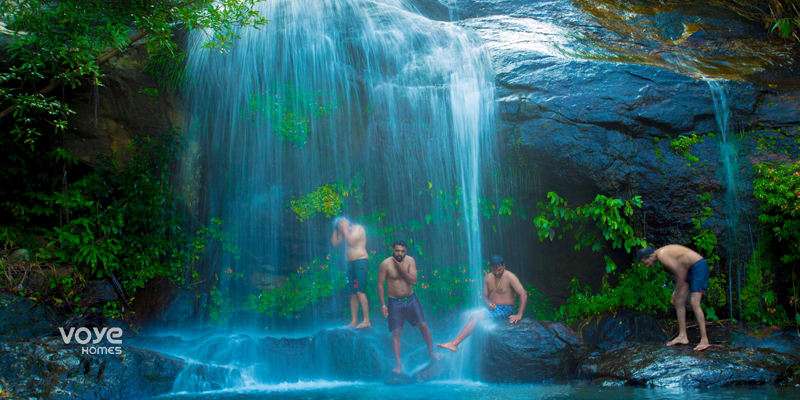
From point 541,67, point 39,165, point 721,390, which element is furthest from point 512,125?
point 39,165

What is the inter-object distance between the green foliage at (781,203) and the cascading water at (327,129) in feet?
11.6

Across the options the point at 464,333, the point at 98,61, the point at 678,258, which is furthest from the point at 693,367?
the point at 98,61

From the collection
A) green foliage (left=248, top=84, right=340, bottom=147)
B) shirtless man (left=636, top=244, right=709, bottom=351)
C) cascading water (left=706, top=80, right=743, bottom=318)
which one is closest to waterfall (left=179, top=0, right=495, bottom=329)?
green foliage (left=248, top=84, right=340, bottom=147)

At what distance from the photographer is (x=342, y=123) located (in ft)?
25.7

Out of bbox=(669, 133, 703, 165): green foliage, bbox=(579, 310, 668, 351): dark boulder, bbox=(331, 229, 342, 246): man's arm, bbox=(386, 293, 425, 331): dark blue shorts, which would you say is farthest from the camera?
bbox=(331, 229, 342, 246): man's arm

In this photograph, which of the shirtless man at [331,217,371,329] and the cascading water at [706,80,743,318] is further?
the shirtless man at [331,217,371,329]

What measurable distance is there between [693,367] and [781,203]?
107 inches

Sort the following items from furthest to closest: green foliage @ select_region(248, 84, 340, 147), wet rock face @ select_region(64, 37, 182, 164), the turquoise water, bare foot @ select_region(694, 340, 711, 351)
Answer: green foliage @ select_region(248, 84, 340, 147), wet rock face @ select_region(64, 37, 182, 164), bare foot @ select_region(694, 340, 711, 351), the turquoise water

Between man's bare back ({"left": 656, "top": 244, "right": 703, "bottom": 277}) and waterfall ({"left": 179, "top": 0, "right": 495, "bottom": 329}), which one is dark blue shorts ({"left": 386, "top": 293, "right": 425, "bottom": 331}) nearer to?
waterfall ({"left": 179, "top": 0, "right": 495, "bottom": 329})

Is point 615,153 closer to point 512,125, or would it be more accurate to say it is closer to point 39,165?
point 512,125

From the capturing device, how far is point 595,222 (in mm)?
6738

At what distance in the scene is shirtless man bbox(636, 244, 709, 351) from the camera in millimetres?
5500

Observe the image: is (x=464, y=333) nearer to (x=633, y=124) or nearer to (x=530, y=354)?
(x=530, y=354)

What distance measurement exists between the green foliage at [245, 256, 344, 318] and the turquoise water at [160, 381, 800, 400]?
250 cm
